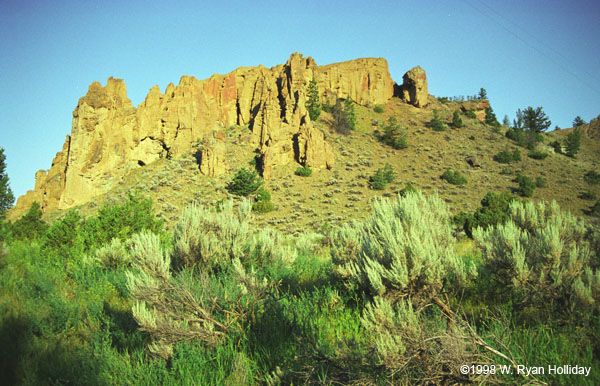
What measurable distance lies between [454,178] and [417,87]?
28.2 meters

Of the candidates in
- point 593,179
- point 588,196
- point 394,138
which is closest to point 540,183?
point 588,196

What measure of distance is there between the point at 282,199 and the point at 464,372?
3002cm

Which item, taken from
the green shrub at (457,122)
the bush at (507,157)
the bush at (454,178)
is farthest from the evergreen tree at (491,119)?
the bush at (454,178)

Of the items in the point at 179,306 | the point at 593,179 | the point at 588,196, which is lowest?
the point at 179,306

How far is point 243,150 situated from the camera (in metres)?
40.2

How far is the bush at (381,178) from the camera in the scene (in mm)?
33469

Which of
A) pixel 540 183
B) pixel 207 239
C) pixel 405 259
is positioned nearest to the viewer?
pixel 405 259

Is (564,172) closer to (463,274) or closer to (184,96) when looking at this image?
(463,274)

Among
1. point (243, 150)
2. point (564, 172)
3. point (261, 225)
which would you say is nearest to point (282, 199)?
point (261, 225)

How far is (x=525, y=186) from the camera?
33125 millimetres

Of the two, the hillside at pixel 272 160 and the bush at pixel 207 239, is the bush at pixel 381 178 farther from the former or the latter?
the bush at pixel 207 239

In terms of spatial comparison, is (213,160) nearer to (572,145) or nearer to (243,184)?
(243,184)

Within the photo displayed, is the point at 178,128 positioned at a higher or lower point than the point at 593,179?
higher

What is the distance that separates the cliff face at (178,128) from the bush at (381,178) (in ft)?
20.0
